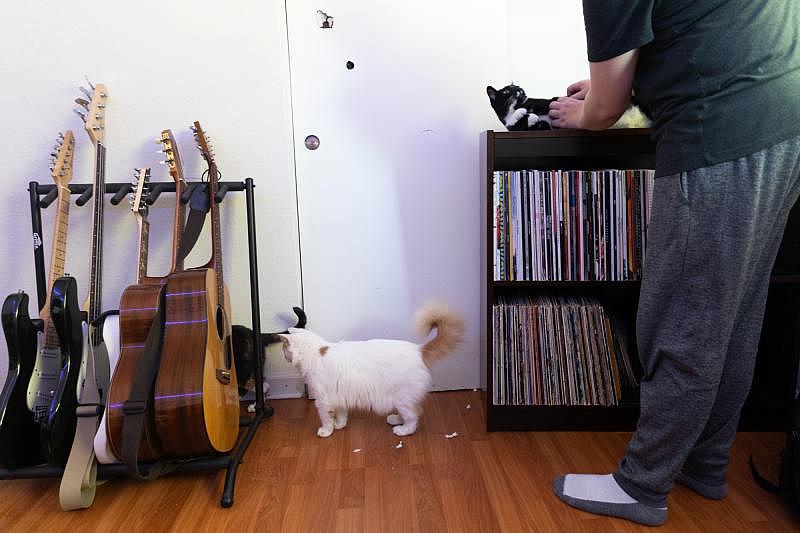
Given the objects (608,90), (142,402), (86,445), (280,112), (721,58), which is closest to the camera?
(721,58)

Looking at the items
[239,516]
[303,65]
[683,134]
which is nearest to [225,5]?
[303,65]

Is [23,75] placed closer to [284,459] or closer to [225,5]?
[225,5]

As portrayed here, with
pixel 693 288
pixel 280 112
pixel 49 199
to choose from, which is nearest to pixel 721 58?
pixel 693 288

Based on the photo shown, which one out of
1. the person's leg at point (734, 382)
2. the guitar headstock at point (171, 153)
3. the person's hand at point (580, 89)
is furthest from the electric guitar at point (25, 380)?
the person's leg at point (734, 382)

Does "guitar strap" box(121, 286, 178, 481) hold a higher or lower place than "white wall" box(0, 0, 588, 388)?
lower

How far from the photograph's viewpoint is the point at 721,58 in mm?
847

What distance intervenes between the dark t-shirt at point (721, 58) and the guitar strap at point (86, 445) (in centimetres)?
140

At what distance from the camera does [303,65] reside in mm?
1556

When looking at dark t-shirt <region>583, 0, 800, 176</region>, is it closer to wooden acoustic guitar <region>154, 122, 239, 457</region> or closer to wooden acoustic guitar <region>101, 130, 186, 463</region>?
wooden acoustic guitar <region>154, 122, 239, 457</region>

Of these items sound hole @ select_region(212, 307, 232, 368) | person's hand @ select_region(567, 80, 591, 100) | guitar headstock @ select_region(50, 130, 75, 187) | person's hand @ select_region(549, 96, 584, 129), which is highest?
person's hand @ select_region(567, 80, 591, 100)

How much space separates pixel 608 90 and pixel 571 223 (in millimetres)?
474

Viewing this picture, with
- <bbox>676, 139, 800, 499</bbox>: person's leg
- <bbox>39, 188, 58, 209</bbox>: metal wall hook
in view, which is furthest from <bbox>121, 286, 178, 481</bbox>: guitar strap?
<bbox>676, 139, 800, 499</bbox>: person's leg

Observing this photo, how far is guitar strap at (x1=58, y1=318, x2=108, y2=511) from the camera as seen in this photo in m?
1.15

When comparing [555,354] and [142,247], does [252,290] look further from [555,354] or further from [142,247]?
[555,354]
